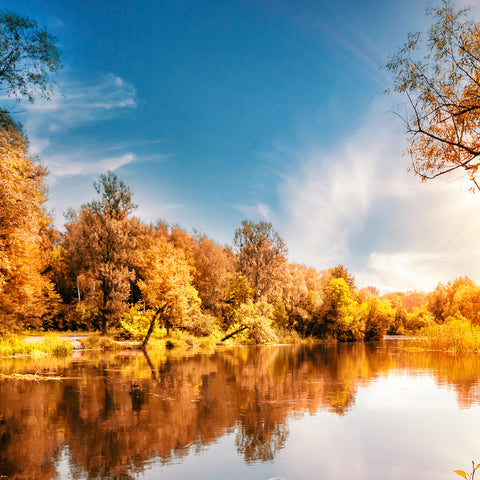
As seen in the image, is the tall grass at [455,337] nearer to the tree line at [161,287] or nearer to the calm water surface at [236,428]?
the tree line at [161,287]

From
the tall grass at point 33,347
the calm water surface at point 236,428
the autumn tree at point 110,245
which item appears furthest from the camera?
the autumn tree at point 110,245

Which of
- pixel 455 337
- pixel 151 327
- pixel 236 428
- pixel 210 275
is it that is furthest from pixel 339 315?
pixel 236 428

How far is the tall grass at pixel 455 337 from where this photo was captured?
29966 millimetres

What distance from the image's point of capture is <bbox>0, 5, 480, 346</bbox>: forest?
14414 millimetres

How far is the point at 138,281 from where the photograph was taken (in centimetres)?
3659

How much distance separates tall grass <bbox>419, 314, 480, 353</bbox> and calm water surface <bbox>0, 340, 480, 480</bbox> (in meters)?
15.7

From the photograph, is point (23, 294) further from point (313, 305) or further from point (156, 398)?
point (313, 305)

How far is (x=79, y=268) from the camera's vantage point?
53688 mm

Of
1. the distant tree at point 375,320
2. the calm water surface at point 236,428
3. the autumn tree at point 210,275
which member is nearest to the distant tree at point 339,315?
the distant tree at point 375,320

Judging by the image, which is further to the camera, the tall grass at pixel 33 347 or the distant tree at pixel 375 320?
the distant tree at pixel 375 320

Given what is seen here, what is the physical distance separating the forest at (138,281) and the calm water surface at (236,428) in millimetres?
6607

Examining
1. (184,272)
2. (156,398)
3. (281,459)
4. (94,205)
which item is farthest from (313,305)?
(281,459)

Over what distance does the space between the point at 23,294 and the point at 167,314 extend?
13.1 metres

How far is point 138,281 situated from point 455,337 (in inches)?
1074
